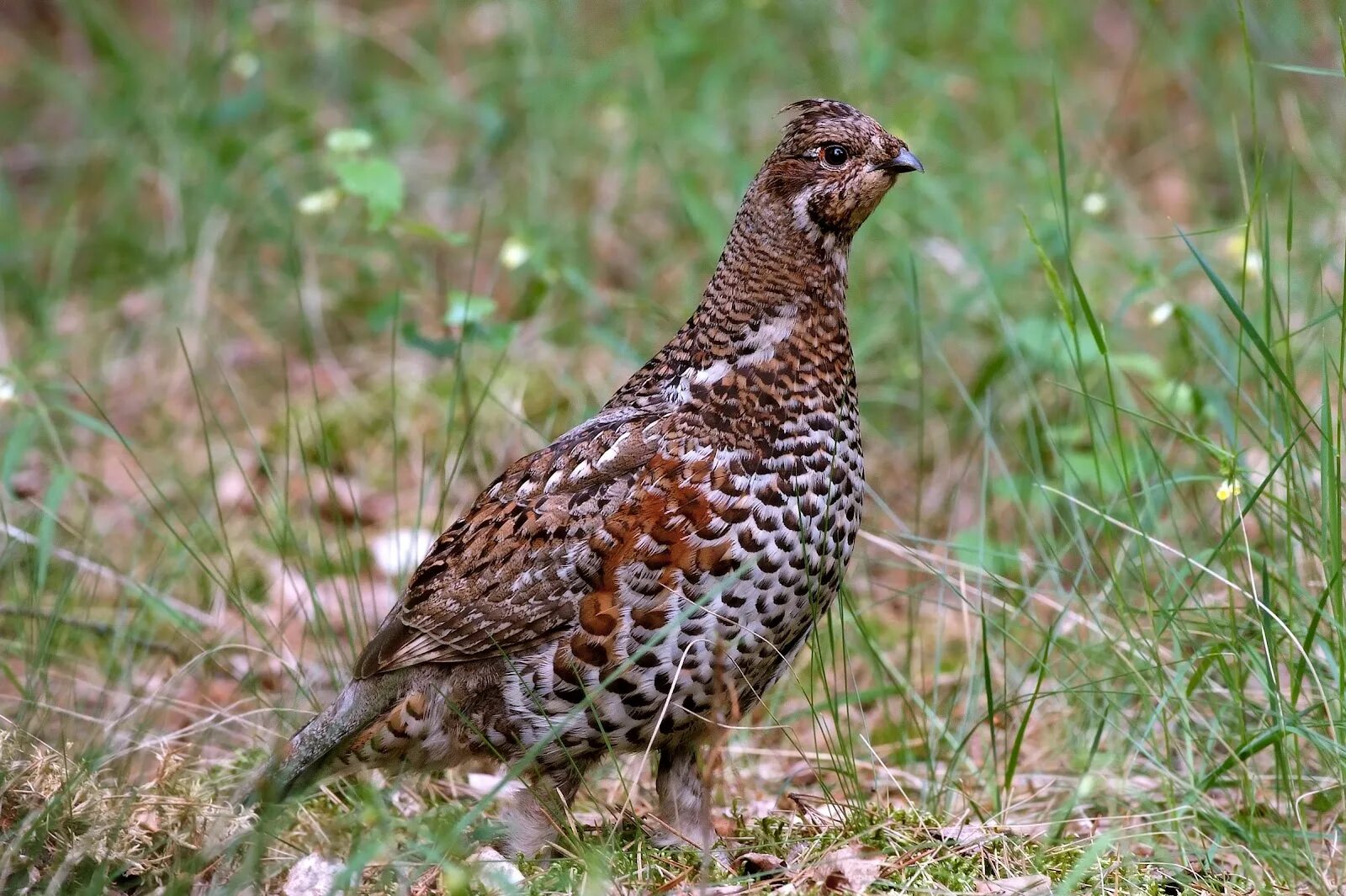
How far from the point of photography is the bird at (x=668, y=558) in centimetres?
310

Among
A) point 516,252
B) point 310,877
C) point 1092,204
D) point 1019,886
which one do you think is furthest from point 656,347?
point 1019,886

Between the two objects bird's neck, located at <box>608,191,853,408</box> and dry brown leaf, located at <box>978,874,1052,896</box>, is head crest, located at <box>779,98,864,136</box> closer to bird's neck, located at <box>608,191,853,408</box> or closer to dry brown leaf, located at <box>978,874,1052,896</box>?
bird's neck, located at <box>608,191,853,408</box>

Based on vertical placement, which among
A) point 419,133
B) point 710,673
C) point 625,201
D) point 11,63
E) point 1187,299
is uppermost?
point 11,63

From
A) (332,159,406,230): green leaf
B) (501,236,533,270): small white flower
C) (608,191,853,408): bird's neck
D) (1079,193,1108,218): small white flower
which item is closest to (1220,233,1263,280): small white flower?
(1079,193,1108,218): small white flower

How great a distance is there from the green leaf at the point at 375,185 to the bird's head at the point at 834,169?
1.64 metres

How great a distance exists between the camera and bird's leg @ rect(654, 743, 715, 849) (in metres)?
3.33

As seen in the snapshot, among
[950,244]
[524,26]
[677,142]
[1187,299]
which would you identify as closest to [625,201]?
[677,142]

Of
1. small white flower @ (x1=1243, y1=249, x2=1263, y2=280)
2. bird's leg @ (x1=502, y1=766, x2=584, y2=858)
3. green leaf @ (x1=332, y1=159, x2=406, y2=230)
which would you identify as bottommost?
bird's leg @ (x1=502, y1=766, x2=584, y2=858)

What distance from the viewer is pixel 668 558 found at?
3.11 meters

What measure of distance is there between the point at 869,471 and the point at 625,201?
6.06 ft

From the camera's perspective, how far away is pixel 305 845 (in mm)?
3354

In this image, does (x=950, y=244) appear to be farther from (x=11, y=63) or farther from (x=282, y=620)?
(x=11, y=63)

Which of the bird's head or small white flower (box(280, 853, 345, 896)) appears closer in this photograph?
small white flower (box(280, 853, 345, 896))

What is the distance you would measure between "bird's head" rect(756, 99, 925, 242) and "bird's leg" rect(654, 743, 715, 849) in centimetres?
122
